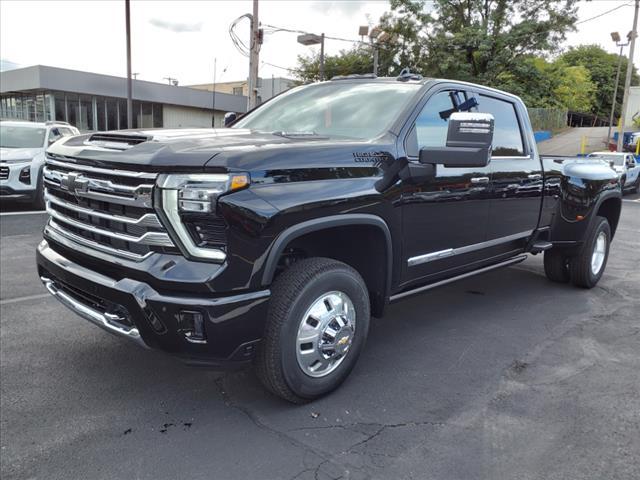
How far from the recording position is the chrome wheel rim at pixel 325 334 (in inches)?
115

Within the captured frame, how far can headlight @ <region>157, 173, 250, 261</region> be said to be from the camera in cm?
248

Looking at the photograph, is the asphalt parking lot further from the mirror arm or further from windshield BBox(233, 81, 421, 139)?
windshield BBox(233, 81, 421, 139)

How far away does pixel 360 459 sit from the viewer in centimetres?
261

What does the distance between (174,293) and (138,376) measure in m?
1.20

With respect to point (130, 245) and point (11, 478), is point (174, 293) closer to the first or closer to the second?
point (130, 245)

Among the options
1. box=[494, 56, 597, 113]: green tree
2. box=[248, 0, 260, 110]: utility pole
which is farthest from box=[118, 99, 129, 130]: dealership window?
box=[494, 56, 597, 113]: green tree

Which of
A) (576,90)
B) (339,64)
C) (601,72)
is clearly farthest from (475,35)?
(601,72)

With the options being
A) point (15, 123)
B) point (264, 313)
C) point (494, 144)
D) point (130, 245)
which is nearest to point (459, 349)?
point (494, 144)

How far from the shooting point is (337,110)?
388 cm

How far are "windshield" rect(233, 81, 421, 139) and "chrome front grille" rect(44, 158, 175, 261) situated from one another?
124cm

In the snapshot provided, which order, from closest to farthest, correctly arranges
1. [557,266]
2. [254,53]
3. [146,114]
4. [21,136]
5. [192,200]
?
[192,200], [557,266], [21,136], [254,53], [146,114]

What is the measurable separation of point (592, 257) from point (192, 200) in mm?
4683

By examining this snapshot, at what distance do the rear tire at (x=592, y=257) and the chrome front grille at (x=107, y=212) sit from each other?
4517mm

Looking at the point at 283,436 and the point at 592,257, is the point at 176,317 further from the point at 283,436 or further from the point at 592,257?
the point at 592,257
